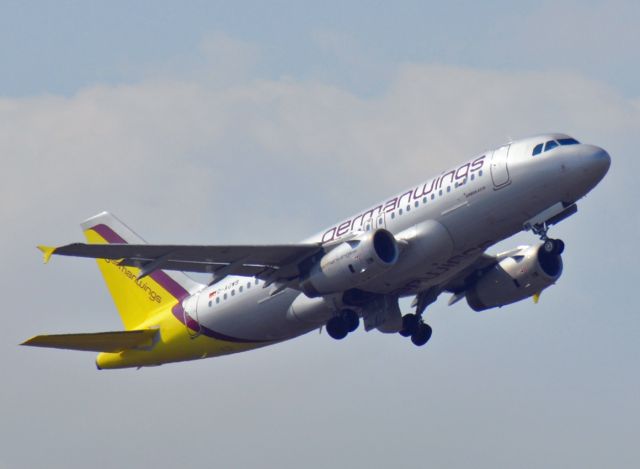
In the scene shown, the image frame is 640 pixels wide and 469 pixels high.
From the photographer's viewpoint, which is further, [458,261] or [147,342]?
[147,342]

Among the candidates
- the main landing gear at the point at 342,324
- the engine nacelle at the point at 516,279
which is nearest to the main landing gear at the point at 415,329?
the engine nacelle at the point at 516,279

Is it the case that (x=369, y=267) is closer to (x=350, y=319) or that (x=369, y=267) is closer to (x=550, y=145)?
(x=350, y=319)

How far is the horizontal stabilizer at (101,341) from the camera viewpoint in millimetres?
54741

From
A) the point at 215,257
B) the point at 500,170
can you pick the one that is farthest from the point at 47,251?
the point at 500,170

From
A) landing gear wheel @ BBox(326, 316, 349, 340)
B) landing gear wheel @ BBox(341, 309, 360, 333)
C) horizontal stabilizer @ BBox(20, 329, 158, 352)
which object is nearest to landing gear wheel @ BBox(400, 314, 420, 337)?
landing gear wheel @ BBox(341, 309, 360, 333)

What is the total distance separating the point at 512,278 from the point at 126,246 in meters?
16.4

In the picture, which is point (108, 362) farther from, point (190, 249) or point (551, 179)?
point (551, 179)

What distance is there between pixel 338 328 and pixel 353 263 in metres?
4.05

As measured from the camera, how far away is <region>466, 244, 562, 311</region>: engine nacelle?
5781cm

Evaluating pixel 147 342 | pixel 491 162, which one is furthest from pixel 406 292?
pixel 147 342

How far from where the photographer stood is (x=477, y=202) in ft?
167

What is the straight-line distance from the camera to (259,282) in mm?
56531

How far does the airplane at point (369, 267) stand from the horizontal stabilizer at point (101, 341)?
0.05m

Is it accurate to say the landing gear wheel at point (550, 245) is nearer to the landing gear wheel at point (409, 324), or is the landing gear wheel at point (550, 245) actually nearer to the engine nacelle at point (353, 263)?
the engine nacelle at point (353, 263)
